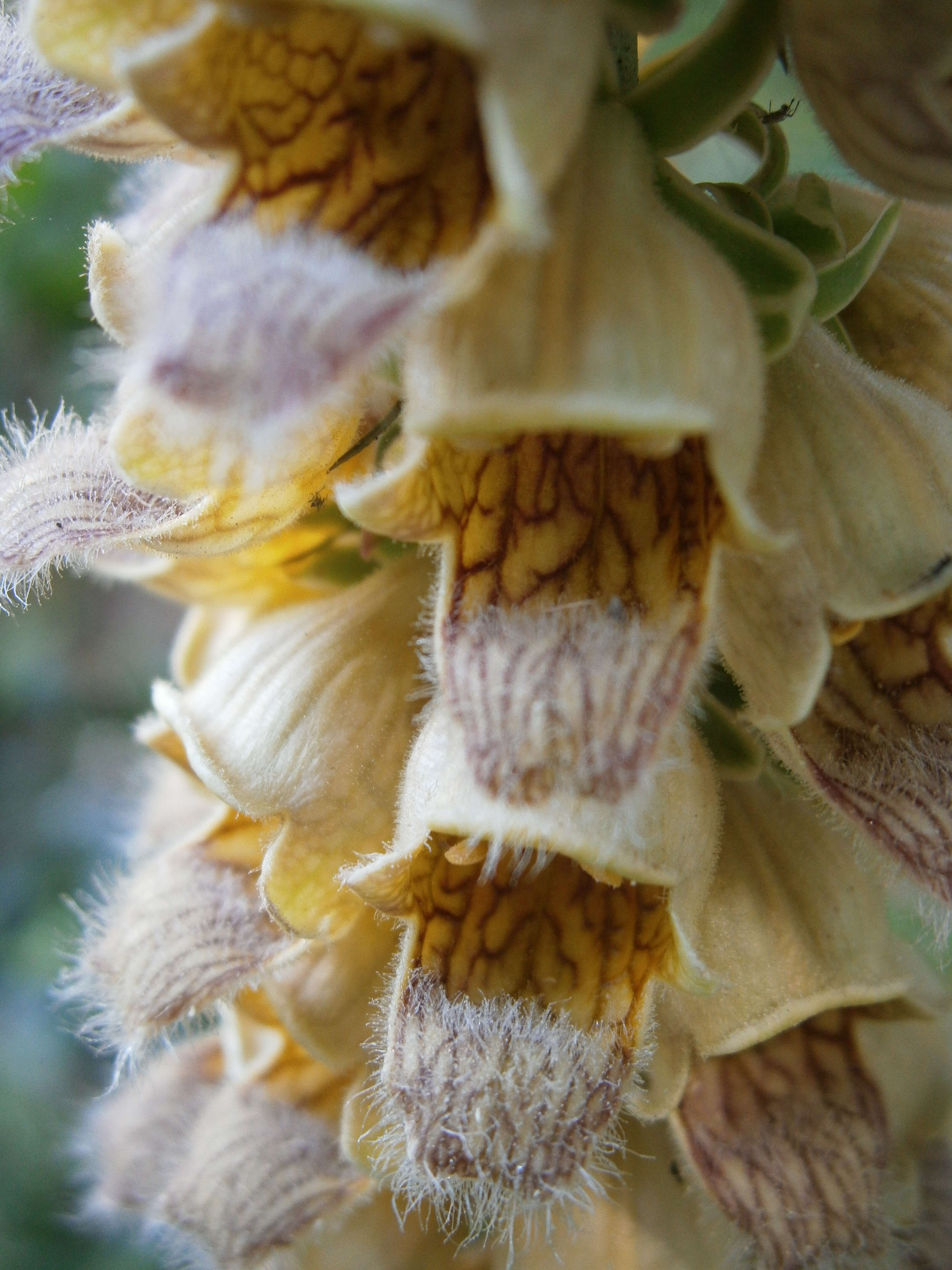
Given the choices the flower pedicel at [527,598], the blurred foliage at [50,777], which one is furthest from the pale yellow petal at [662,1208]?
the blurred foliage at [50,777]

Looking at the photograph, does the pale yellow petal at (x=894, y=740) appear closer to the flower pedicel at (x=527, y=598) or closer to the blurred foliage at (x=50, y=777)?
the flower pedicel at (x=527, y=598)

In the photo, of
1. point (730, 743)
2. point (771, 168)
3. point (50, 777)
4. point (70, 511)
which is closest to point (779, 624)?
point (730, 743)

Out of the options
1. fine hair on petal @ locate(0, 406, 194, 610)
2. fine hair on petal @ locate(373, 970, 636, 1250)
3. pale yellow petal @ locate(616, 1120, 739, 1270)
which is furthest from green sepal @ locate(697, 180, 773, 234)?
pale yellow petal @ locate(616, 1120, 739, 1270)

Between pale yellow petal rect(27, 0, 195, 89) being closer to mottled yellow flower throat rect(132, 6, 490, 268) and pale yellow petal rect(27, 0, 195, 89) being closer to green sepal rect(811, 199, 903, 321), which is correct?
mottled yellow flower throat rect(132, 6, 490, 268)

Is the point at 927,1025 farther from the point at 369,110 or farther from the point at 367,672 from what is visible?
the point at 369,110

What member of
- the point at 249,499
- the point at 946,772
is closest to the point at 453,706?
the point at 249,499

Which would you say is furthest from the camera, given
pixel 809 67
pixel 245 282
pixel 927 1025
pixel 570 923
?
pixel 927 1025
